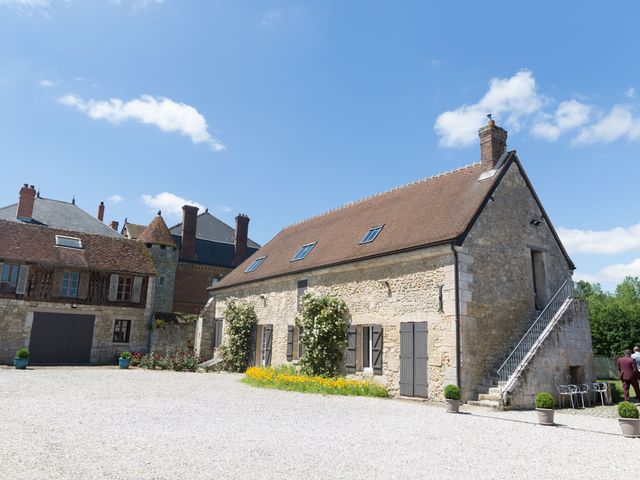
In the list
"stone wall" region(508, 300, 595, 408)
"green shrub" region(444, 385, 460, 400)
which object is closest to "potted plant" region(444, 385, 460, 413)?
"green shrub" region(444, 385, 460, 400)

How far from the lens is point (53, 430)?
6.55m

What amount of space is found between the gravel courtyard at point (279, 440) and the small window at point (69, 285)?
515 inches

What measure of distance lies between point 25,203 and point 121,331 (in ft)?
28.7

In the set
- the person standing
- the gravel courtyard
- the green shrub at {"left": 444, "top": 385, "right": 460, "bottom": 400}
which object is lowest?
the gravel courtyard

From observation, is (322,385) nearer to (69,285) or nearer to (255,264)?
Result: (255,264)

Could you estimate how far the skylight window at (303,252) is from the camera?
18438mm

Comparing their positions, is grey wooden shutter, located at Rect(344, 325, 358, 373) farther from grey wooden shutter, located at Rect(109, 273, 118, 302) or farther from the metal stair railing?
grey wooden shutter, located at Rect(109, 273, 118, 302)

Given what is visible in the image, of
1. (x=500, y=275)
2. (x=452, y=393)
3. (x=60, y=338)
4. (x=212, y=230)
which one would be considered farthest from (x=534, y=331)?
(x=212, y=230)

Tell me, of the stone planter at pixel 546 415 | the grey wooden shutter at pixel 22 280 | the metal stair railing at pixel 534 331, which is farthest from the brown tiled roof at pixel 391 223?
the grey wooden shutter at pixel 22 280

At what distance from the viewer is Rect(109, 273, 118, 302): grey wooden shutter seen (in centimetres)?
2370

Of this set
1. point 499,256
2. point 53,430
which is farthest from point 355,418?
point 499,256

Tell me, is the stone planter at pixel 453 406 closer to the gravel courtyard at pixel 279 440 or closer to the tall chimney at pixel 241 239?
the gravel courtyard at pixel 279 440

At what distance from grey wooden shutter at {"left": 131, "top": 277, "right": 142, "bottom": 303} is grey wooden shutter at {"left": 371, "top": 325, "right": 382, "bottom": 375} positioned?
15349 mm

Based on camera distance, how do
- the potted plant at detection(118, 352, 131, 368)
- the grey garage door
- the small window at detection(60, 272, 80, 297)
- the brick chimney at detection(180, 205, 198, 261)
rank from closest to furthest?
the grey garage door < the potted plant at detection(118, 352, 131, 368) < the small window at detection(60, 272, 80, 297) < the brick chimney at detection(180, 205, 198, 261)
